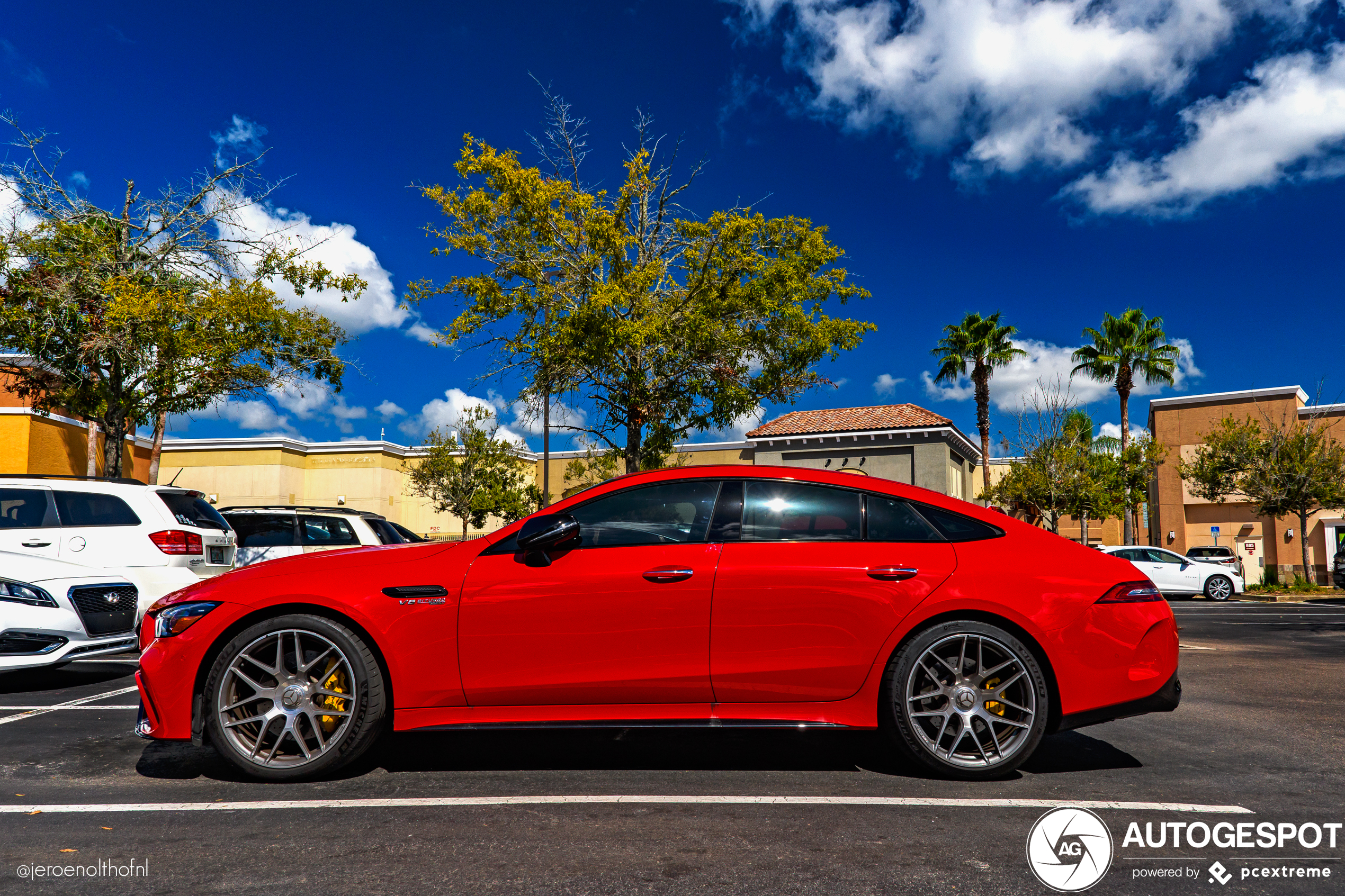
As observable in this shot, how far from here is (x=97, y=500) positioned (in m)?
8.00

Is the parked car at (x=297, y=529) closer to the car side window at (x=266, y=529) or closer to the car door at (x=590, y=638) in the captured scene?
the car side window at (x=266, y=529)

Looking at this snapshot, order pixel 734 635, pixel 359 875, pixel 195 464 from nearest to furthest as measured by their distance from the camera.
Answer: pixel 359 875 → pixel 734 635 → pixel 195 464

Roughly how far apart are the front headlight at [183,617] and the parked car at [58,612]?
3.57m

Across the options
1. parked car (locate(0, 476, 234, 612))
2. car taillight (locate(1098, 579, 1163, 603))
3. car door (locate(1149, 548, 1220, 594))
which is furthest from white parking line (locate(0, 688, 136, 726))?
car door (locate(1149, 548, 1220, 594))

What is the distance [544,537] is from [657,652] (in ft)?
2.48

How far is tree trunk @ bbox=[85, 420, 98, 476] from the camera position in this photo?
24.8 metres

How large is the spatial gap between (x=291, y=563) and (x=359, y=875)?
181cm

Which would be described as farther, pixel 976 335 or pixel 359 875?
pixel 976 335

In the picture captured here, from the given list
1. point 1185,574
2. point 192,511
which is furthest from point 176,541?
point 1185,574

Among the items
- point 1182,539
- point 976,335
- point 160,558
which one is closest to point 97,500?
point 160,558

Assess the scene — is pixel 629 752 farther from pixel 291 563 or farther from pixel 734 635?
pixel 291 563

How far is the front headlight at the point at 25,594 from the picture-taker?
6.46m

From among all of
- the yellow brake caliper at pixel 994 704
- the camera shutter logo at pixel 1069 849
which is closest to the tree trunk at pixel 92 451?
the yellow brake caliper at pixel 994 704

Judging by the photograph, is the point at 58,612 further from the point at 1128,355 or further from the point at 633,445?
the point at 1128,355
